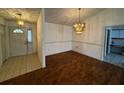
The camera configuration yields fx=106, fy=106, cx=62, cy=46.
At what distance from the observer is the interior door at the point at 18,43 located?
6453mm

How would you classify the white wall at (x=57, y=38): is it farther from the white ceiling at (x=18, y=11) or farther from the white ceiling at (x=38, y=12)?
the white ceiling at (x=18, y=11)

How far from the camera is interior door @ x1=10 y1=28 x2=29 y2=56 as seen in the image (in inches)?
254

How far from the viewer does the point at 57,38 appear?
758cm

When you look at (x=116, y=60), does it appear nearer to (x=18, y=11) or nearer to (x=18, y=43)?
(x=18, y=11)

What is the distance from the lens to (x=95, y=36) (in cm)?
622

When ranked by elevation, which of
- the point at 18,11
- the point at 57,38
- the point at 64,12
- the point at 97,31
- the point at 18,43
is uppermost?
the point at 64,12

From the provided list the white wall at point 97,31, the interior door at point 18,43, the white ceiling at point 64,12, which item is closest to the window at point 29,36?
the interior door at point 18,43

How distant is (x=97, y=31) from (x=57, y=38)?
9.23 ft

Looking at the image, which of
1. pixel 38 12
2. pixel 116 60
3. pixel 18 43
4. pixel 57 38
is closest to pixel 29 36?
pixel 18 43

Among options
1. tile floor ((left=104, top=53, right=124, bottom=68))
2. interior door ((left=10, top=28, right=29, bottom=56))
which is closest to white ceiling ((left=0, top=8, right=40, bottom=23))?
interior door ((left=10, top=28, right=29, bottom=56))

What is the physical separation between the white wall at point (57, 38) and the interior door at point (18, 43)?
5.13 feet
